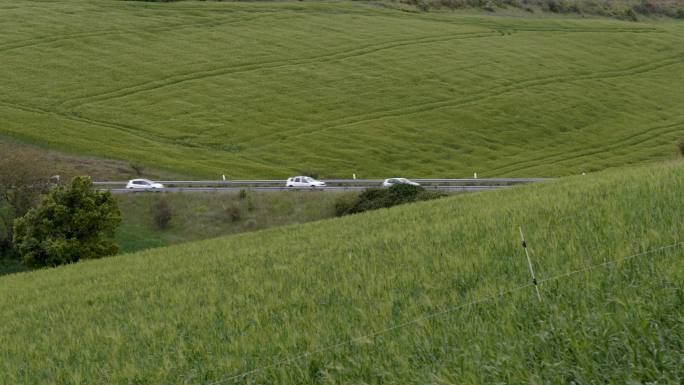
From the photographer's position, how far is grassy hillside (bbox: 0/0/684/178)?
73562 mm

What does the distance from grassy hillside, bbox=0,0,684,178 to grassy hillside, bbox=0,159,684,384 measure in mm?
53102

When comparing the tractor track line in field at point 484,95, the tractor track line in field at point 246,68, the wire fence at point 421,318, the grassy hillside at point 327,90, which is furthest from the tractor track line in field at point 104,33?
the wire fence at point 421,318

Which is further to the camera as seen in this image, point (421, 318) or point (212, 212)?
point (212, 212)

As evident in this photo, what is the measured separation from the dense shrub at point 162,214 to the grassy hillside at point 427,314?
37.0 m

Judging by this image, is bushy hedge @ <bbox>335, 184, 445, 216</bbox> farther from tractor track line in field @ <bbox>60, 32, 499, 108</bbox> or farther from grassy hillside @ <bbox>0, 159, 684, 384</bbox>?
tractor track line in field @ <bbox>60, 32, 499, 108</bbox>

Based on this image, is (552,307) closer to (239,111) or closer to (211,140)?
(211,140)

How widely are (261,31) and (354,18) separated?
57.4 feet

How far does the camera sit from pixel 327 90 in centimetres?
9025

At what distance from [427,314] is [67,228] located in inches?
1500

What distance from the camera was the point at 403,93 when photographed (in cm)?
9238

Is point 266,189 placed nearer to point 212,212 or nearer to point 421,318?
point 212,212

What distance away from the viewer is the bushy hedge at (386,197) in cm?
4588

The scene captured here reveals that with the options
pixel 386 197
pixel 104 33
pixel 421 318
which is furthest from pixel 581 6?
pixel 421 318

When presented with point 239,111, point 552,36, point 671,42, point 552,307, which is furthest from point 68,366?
point 671,42
